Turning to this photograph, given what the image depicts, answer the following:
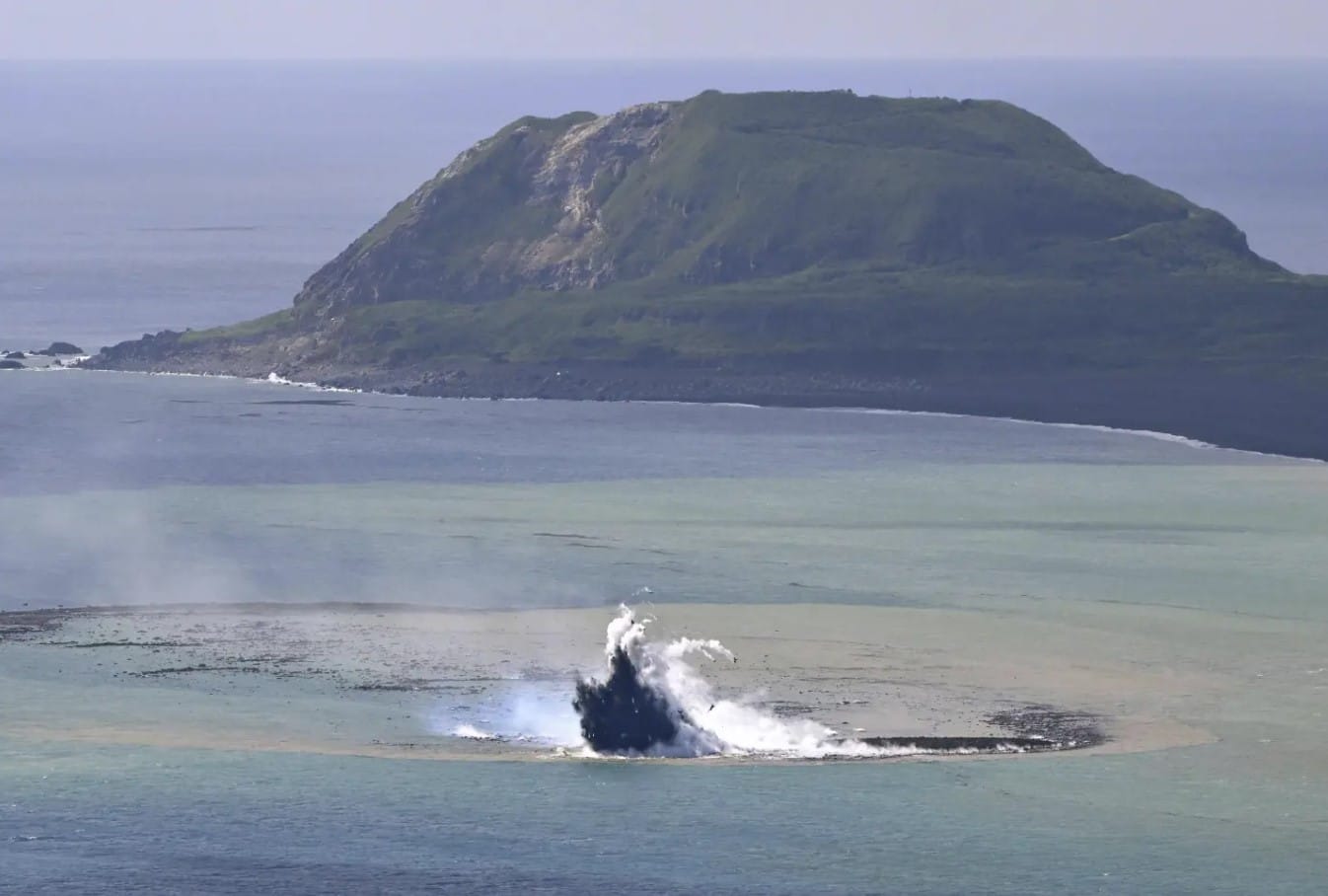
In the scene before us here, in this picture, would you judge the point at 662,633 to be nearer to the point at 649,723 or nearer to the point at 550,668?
the point at 550,668

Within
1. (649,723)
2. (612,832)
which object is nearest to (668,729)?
(649,723)

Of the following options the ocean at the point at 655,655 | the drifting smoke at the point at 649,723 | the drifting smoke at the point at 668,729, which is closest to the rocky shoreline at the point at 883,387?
the ocean at the point at 655,655

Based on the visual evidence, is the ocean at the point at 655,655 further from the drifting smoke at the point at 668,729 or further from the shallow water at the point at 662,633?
the drifting smoke at the point at 668,729

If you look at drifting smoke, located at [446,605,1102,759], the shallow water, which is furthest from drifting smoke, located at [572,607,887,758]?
the shallow water

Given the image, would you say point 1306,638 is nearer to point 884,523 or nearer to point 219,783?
point 884,523

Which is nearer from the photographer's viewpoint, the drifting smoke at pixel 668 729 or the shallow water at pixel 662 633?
the shallow water at pixel 662 633
